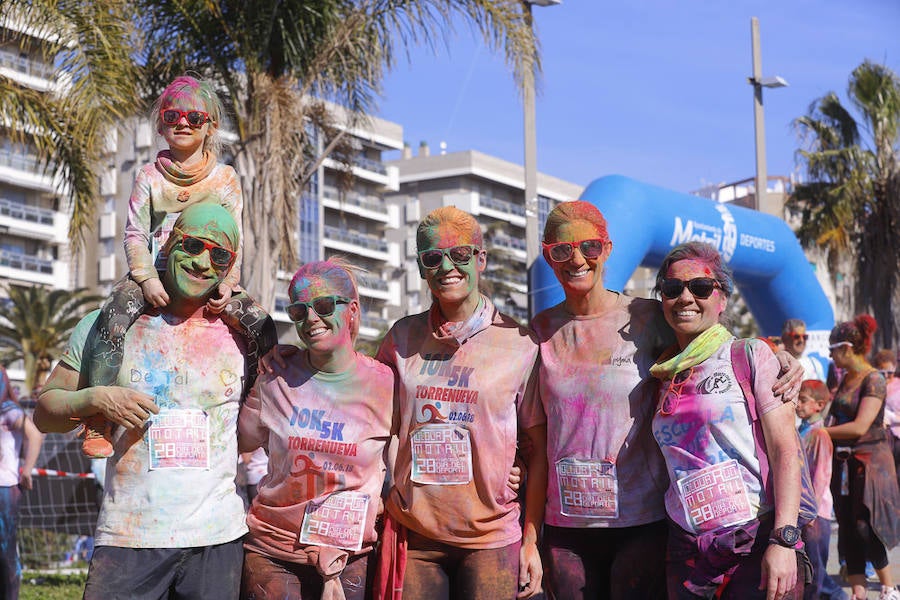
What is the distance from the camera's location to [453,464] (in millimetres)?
3947

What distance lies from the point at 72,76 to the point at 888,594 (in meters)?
7.44

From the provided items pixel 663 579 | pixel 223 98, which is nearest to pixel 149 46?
pixel 223 98

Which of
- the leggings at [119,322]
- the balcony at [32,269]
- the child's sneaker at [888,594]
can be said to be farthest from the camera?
the balcony at [32,269]

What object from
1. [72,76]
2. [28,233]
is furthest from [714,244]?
[28,233]

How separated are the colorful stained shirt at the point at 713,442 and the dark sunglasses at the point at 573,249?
0.55m

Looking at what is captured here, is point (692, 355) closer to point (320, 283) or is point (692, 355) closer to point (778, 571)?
point (778, 571)

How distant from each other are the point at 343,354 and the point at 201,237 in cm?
63

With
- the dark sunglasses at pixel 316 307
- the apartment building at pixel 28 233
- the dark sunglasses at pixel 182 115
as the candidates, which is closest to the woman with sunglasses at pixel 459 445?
the dark sunglasses at pixel 316 307

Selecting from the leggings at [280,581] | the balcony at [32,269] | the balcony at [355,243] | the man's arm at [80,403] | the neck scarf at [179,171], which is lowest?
the leggings at [280,581]

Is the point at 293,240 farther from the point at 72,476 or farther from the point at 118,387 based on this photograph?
the point at 118,387

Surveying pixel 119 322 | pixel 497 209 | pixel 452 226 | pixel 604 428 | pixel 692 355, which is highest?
pixel 497 209

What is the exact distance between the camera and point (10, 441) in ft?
25.8

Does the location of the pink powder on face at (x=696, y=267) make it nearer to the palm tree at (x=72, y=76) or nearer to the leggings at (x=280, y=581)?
the leggings at (x=280, y=581)

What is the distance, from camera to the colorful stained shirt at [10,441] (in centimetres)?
766
